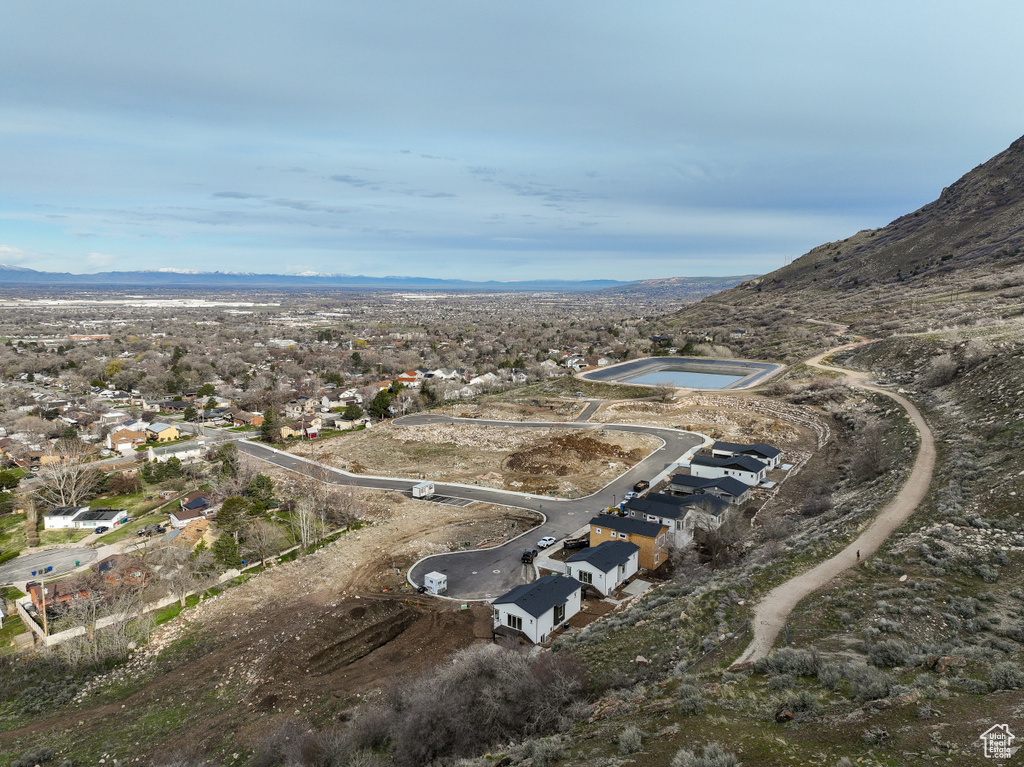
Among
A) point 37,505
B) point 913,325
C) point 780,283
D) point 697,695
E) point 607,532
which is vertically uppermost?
point 780,283

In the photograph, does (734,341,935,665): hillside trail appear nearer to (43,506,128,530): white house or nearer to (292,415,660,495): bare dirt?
(292,415,660,495): bare dirt

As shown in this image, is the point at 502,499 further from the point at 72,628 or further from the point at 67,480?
the point at 67,480

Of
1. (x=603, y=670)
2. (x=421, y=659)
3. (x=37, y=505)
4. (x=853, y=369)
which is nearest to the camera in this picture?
(x=603, y=670)

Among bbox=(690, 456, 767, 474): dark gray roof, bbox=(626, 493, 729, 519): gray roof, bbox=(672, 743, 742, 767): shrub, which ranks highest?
bbox=(672, 743, 742, 767): shrub

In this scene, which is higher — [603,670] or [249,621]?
[603,670]

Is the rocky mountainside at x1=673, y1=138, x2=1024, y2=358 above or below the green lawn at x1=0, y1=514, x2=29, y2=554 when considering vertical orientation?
above

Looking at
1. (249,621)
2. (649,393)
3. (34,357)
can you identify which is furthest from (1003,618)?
(34,357)

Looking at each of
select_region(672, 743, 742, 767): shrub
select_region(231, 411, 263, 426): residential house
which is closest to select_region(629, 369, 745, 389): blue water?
select_region(231, 411, 263, 426): residential house

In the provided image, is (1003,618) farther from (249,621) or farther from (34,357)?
(34,357)
